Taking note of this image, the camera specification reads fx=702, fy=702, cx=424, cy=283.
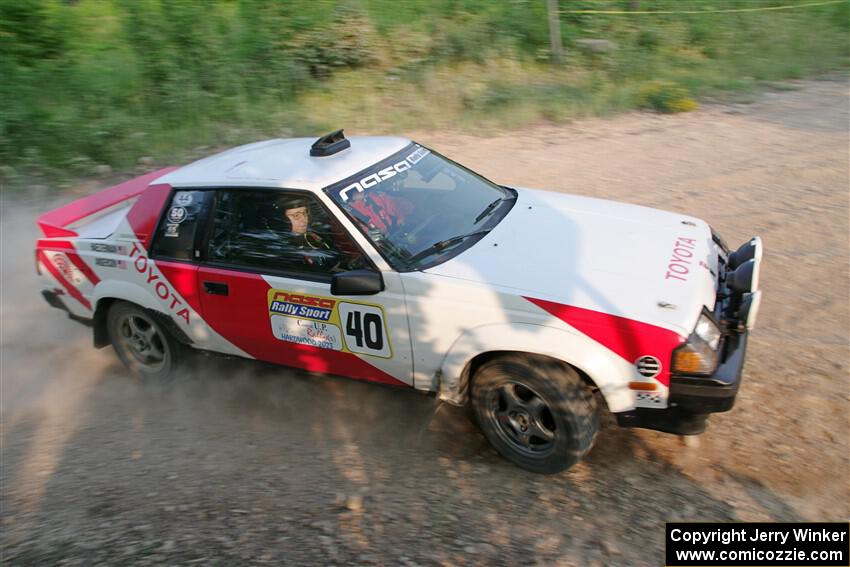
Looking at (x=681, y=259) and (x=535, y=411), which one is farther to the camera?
(x=681, y=259)

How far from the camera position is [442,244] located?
13.2 ft

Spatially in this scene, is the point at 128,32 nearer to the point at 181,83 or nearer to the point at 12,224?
the point at 181,83

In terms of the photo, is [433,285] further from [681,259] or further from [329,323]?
[681,259]

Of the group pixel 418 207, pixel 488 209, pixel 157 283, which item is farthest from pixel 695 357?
pixel 157 283

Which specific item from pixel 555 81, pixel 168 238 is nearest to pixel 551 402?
pixel 168 238

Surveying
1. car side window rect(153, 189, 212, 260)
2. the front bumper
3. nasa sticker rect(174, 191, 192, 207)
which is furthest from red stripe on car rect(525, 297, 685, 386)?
nasa sticker rect(174, 191, 192, 207)

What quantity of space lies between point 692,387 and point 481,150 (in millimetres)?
6774

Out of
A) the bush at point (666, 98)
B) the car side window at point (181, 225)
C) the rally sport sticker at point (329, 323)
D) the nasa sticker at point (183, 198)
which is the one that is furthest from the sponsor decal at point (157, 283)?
the bush at point (666, 98)

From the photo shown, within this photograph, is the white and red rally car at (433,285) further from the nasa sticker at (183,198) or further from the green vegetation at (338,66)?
the green vegetation at (338,66)

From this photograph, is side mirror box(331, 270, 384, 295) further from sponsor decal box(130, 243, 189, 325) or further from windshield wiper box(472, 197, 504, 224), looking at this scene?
sponsor decal box(130, 243, 189, 325)

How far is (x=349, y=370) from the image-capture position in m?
4.16

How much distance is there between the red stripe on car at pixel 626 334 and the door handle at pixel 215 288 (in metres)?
2.09

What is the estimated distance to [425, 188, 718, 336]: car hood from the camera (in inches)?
137

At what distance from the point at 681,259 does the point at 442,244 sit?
4.36 ft
